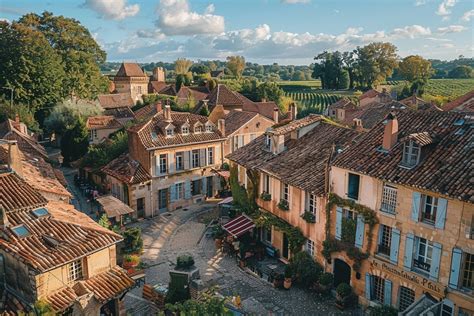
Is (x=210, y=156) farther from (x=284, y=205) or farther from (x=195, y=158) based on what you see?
(x=284, y=205)

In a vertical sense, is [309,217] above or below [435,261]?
below

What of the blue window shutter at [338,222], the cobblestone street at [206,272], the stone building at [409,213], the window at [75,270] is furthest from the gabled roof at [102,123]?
the blue window shutter at [338,222]

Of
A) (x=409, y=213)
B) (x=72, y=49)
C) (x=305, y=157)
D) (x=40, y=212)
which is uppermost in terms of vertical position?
(x=72, y=49)

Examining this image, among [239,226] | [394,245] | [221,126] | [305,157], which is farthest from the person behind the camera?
[221,126]

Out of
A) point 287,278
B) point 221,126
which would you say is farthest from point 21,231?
point 221,126

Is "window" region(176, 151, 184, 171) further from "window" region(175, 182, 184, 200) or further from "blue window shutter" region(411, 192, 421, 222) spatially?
"blue window shutter" region(411, 192, 421, 222)

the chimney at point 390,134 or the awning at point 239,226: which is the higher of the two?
the chimney at point 390,134

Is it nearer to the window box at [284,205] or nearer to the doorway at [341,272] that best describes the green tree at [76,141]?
the window box at [284,205]

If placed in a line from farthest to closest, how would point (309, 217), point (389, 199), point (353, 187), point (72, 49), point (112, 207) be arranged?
point (72, 49)
point (112, 207)
point (309, 217)
point (353, 187)
point (389, 199)
